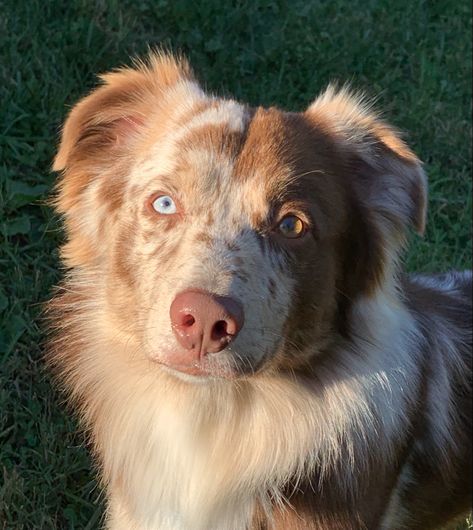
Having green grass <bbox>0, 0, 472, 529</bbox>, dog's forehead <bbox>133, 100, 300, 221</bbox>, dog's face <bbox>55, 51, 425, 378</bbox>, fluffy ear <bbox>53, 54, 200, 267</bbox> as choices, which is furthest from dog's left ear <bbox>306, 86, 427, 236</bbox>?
green grass <bbox>0, 0, 472, 529</bbox>

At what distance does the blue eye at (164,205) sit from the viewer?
9.60 ft

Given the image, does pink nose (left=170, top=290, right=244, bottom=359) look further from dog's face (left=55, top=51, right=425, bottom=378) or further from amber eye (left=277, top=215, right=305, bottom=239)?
amber eye (left=277, top=215, right=305, bottom=239)

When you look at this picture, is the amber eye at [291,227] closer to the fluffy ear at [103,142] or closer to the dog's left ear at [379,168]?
the dog's left ear at [379,168]

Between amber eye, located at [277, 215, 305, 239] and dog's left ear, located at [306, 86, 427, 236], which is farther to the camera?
dog's left ear, located at [306, 86, 427, 236]

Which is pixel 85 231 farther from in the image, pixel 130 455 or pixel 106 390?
pixel 130 455

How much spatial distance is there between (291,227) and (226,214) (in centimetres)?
25

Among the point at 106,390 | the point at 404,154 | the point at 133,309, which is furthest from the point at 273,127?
the point at 106,390

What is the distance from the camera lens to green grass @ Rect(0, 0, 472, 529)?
425 cm

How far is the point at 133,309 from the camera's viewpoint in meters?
3.09

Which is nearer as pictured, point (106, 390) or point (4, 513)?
point (106, 390)

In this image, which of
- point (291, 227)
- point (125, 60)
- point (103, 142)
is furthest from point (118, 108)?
point (125, 60)

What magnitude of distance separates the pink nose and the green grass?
1928 millimetres

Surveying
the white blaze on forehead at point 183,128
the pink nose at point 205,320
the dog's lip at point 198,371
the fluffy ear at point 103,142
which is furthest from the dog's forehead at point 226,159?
the dog's lip at point 198,371

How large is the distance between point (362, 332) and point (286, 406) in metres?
0.41
